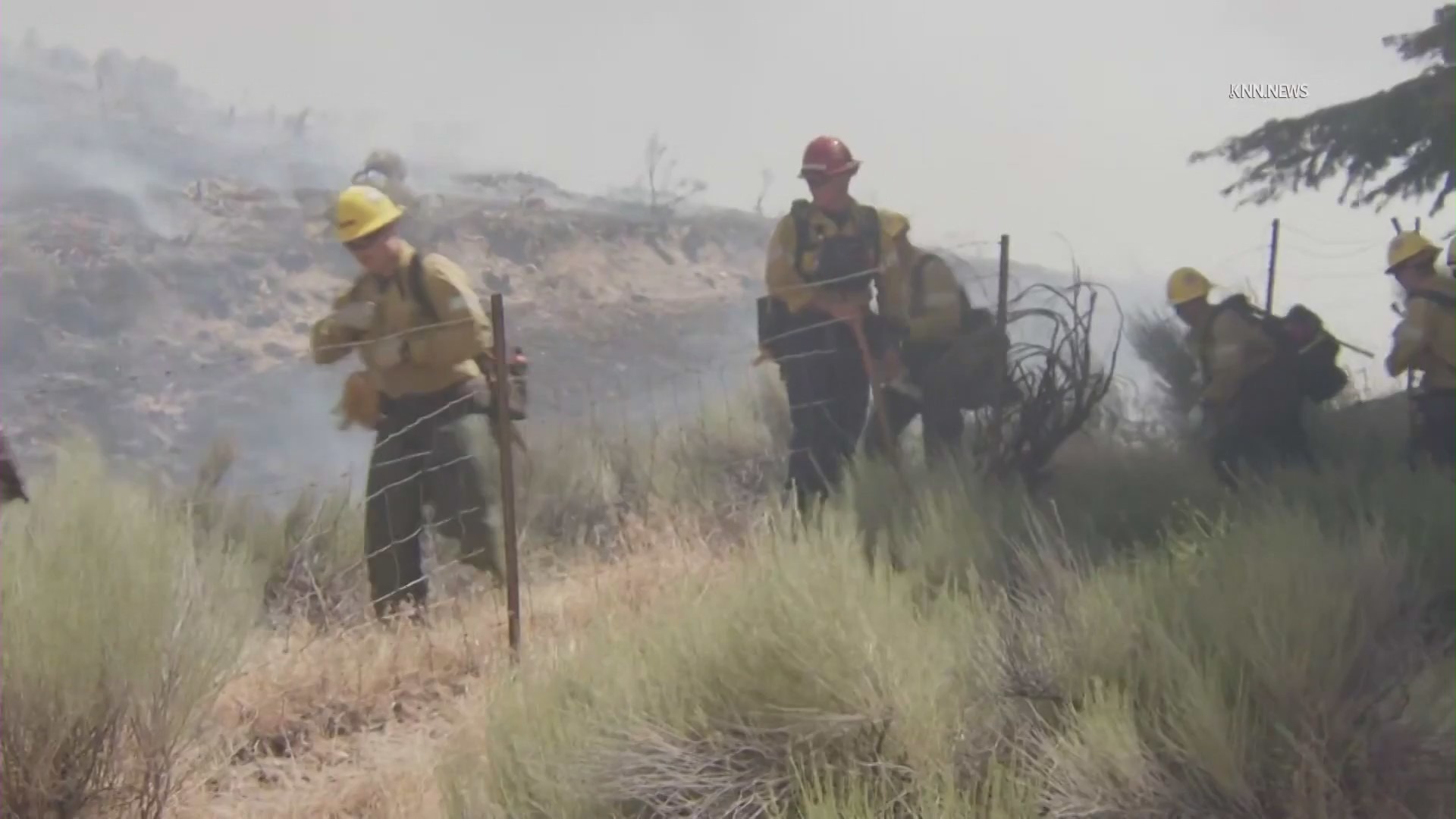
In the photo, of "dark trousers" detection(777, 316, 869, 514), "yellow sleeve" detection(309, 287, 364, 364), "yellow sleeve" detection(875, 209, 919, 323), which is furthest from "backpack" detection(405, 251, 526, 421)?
"yellow sleeve" detection(875, 209, 919, 323)


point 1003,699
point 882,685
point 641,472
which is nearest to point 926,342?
point 641,472

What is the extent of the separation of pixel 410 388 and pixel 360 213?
836mm

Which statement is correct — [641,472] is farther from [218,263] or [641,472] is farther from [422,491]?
[218,263]

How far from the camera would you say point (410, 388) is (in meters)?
6.25

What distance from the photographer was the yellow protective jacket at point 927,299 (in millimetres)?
7676

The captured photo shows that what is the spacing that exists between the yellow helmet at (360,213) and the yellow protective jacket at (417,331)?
184mm

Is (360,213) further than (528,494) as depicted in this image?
No

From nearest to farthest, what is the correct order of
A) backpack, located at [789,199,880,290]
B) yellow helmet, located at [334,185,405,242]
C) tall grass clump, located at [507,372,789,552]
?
1. yellow helmet, located at [334,185,405,242]
2. backpack, located at [789,199,880,290]
3. tall grass clump, located at [507,372,789,552]

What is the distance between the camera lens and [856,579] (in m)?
4.03

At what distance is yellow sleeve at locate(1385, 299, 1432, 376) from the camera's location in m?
6.15

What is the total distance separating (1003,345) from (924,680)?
3.80m

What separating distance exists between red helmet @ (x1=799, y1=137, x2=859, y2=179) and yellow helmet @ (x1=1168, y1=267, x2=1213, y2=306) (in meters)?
1.88

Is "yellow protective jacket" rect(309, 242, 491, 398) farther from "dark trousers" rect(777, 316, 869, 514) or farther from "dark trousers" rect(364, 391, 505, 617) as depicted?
"dark trousers" rect(777, 316, 869, 514)

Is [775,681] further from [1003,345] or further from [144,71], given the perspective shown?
[144,71]
